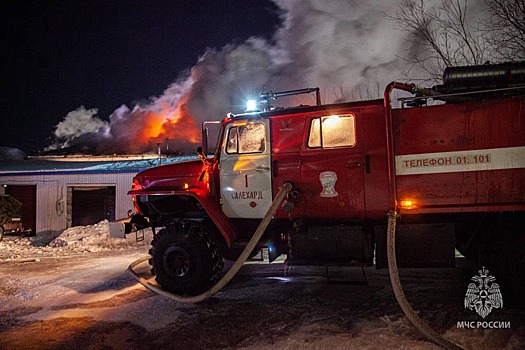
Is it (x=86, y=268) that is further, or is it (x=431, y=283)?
(x=86, y=268)

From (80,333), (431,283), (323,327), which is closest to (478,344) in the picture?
(323,327)

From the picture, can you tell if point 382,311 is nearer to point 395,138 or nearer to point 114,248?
point 395,138

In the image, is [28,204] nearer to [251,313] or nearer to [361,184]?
[251,313]

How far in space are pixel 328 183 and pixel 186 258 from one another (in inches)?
113

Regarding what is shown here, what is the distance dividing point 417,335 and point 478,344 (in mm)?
689

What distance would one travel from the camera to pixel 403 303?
4770 mm

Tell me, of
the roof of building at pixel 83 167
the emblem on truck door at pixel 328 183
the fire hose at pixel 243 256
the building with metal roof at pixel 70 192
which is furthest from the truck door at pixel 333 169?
the roof of building at pixel 83 167

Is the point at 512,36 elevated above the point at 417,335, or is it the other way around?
the point at 512,36

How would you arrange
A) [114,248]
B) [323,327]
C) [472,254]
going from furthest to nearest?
[114,248] < [472,254] < [323,327]

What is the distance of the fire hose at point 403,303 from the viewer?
14.2 ft

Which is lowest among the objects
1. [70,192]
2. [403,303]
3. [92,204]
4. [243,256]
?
[403,303]

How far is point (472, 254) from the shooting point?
6.03 m

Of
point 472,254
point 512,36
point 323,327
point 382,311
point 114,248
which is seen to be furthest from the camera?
point 114,248

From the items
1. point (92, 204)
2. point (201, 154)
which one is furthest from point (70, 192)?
point (201, 154)
